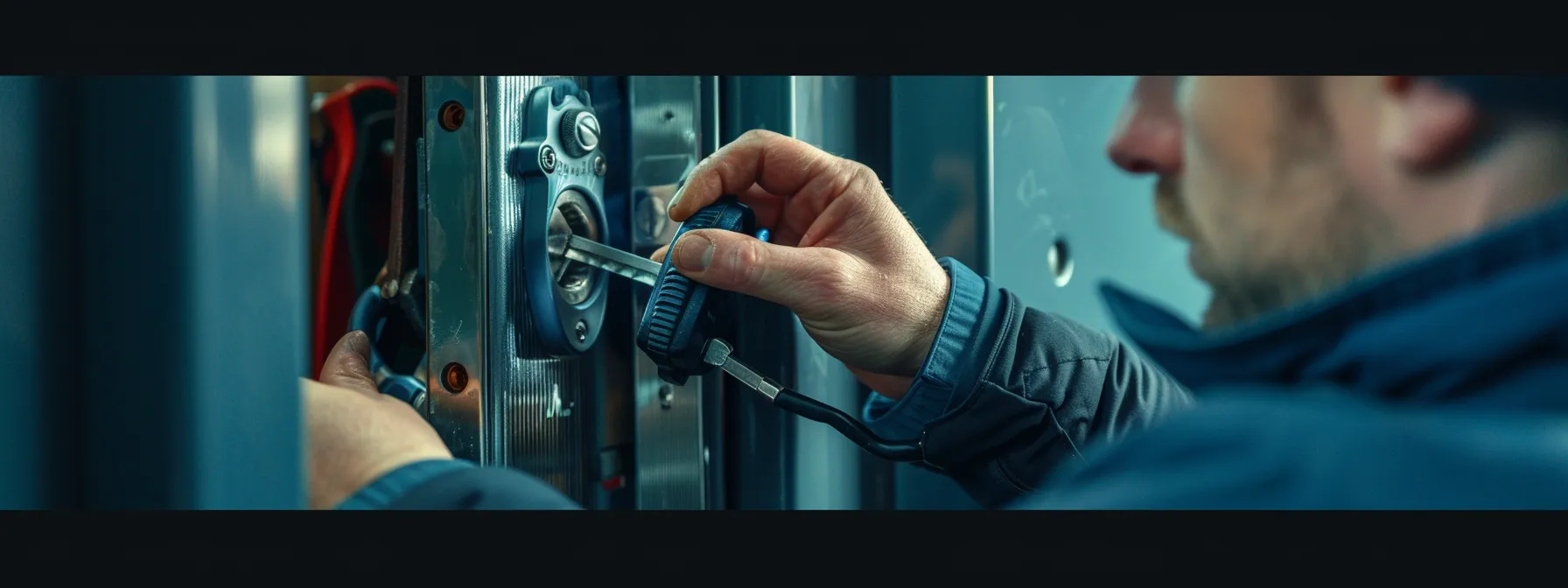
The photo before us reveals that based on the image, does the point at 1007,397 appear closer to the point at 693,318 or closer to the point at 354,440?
the point at 693,318

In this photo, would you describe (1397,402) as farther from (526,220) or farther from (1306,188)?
(526,220)

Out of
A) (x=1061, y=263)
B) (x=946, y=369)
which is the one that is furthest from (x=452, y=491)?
(x=1061, y=263)

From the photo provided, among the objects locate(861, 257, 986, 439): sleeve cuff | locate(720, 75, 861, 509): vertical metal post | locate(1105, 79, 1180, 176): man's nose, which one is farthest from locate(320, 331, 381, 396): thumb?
locate(1105, 79, 1180, 176): man's nose

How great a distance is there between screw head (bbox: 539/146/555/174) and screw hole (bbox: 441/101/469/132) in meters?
0.07

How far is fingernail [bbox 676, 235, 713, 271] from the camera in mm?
922

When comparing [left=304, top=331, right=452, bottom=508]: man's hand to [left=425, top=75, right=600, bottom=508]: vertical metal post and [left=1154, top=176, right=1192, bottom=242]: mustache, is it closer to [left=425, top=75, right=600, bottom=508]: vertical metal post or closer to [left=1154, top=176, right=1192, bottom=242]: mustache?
[left=425, top=75, right=600, bottom=508]: vertical metal post

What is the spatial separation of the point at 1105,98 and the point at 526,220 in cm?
81

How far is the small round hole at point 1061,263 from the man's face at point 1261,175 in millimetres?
144

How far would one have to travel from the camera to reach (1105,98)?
4.41 feet

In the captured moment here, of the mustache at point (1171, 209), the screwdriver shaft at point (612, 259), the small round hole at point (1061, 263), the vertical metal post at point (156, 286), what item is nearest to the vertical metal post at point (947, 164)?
the small round hole at point (1061, 263)

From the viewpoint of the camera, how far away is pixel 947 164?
49.4 inches

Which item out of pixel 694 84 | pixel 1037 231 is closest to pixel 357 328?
pixel 694 84

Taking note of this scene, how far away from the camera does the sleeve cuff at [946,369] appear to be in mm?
1099

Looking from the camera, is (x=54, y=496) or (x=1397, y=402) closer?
(x=54, y=496)
